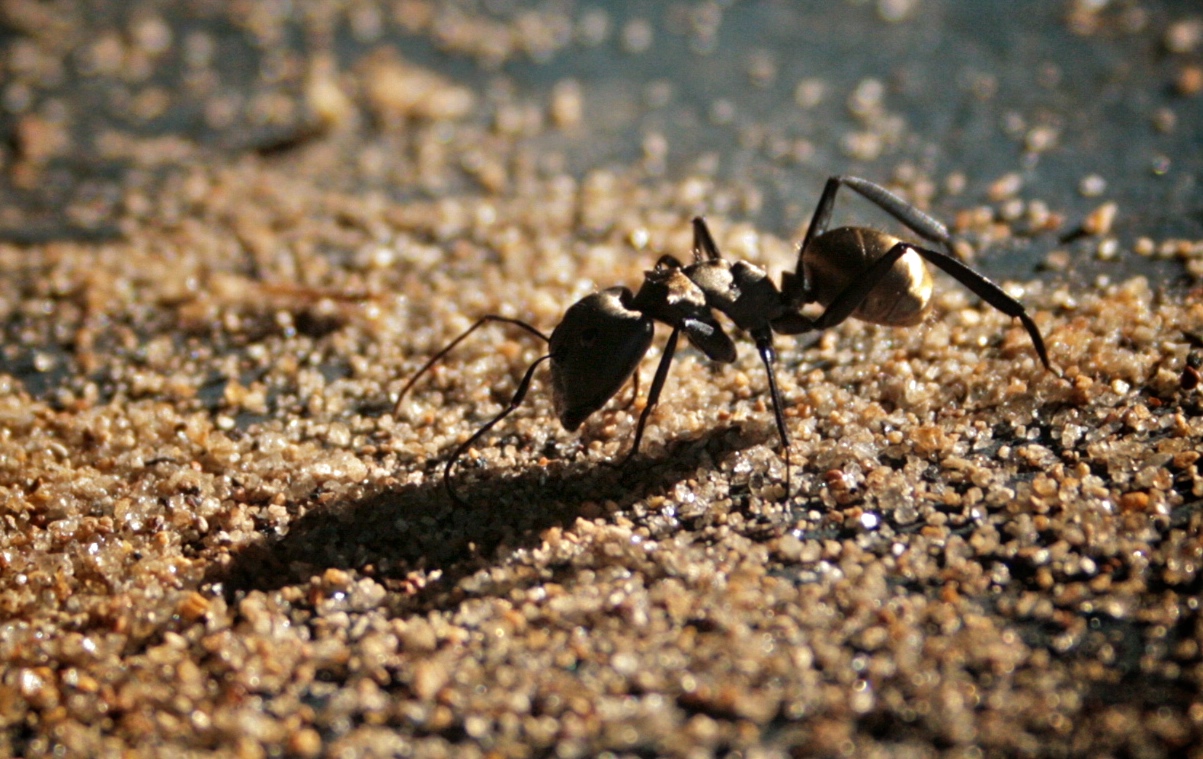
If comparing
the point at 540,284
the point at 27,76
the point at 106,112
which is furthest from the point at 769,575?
the point at 27,76

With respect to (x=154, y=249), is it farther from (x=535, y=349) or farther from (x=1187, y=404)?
(x=1187, y=404)

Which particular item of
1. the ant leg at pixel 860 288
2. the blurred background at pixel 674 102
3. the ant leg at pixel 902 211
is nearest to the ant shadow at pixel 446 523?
the ant leg at pixel 860 288

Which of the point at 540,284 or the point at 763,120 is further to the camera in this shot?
the point at 763,120

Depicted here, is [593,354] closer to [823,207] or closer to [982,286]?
[823,207]

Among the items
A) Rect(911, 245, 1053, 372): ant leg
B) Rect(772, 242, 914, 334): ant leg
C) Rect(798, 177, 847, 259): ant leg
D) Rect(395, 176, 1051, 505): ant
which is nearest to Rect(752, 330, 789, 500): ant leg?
Rect(395, 176, 1051, 505): ant

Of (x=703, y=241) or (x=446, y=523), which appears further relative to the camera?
(x=703, y=241)

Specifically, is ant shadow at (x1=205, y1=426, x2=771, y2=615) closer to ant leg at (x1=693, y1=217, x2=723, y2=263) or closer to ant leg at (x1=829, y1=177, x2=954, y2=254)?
ant leg at (x1=693, y1=217, x2=723, y2=263)

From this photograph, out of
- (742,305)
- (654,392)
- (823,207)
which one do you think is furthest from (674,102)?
(654,392)
